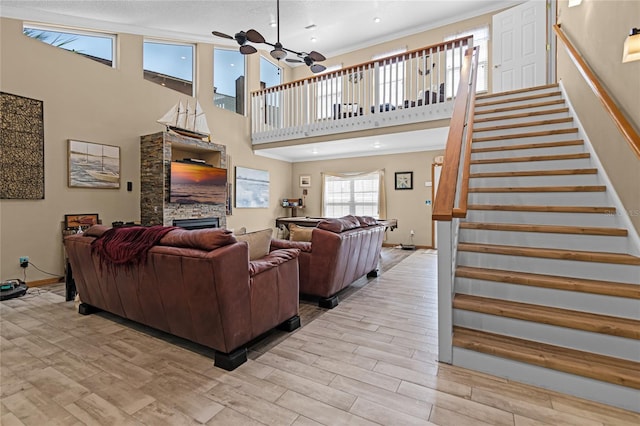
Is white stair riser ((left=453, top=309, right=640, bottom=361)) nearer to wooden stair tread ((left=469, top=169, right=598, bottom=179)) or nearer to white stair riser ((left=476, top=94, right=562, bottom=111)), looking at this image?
wooden stair tread ((left=469, top=169, right=598, bottom=179))

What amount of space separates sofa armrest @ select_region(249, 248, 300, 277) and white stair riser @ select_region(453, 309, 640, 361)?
1300 millimetres

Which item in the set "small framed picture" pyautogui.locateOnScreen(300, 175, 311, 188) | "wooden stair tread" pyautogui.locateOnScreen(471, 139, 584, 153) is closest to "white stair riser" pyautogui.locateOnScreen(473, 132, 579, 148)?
"wooden stair tread" pyautogui.locateOnScreen(471, 139, 584, 153)

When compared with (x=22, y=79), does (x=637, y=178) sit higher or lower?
lower

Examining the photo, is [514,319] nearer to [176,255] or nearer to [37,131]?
[176,255]

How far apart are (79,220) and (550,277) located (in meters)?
5.60

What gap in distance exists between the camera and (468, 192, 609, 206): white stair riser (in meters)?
2.49

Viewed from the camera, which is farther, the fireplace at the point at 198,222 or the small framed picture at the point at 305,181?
the small framed picture at the point at 305,181

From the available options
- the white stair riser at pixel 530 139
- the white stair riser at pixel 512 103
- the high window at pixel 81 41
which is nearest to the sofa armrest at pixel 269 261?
the white stair riser at pixel 530 139

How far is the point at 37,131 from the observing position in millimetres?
3840

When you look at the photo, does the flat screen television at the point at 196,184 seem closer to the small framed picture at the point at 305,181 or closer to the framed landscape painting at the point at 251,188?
the framed landscape painting at the point at 251,188

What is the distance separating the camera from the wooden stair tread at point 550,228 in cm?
Answer: 212

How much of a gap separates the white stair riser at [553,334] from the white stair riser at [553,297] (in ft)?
0.70

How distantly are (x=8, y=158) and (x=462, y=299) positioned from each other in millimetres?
5274

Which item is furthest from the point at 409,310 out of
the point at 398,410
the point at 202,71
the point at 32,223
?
the point at 202,71
